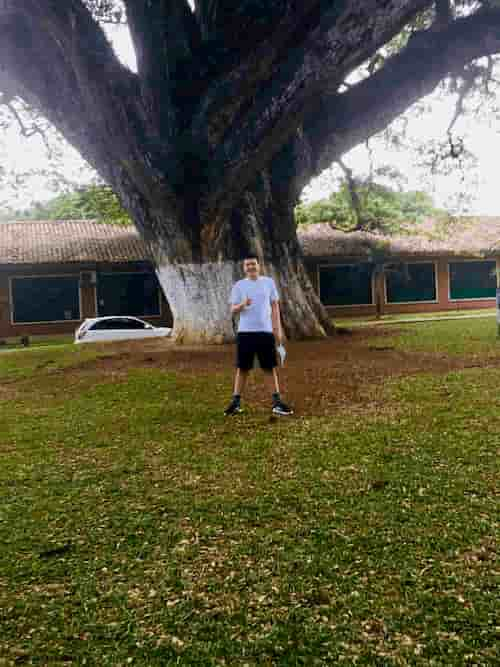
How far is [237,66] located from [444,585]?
927 cm

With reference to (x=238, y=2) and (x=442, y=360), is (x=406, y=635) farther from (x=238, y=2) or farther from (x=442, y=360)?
(x=238, y=2)

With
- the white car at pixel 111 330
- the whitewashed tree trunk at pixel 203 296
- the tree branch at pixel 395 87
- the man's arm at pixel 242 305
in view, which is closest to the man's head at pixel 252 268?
the man's arm at pixel 242 305

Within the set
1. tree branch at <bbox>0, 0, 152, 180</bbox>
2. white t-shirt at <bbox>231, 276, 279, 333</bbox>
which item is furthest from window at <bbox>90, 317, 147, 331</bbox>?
white t-shirt at <bbox>231, 276, 279, 333</bbox>

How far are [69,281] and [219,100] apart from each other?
15.5 m

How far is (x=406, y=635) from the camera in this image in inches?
84.4

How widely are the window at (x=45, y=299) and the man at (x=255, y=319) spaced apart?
63.2 ft

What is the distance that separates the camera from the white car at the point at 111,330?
17.4 m

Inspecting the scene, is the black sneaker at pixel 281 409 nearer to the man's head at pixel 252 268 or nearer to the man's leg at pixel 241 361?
the man's leg at pixel 241 361

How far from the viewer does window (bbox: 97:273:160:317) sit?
78.3ft

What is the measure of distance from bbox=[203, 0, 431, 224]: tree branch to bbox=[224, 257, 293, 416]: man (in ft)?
15.4

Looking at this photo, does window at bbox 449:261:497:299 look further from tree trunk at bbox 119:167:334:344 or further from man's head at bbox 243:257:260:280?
man's head at bbox 243:257:260:280

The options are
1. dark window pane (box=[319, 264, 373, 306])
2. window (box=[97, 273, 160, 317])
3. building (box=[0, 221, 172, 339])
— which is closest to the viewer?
building (box=[0, 221, 172, 339])

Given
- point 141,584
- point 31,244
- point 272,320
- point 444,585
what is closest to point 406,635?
point 444,585

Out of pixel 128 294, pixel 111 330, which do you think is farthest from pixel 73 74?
pixel 128 294
